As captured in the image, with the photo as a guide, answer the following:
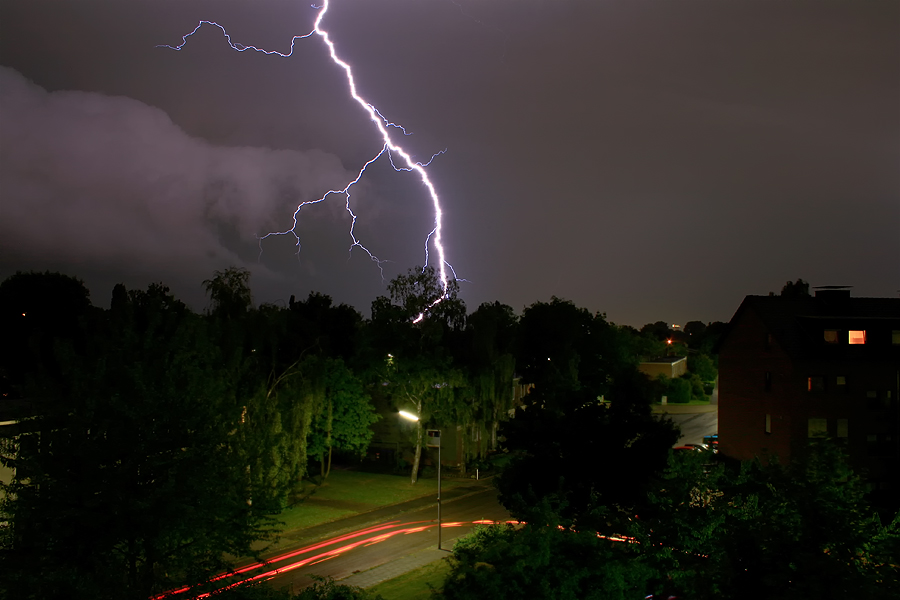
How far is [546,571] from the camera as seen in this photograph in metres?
9.34

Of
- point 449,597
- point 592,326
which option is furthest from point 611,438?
point 592,326

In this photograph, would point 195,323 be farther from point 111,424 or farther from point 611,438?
point 611,438

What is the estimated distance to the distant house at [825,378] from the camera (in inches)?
1238

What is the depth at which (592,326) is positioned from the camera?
229 ft

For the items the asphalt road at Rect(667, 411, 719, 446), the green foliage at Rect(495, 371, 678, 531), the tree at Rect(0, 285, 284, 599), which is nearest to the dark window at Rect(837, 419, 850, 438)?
the asphalt road at Rect(667, 411, 719, 446)

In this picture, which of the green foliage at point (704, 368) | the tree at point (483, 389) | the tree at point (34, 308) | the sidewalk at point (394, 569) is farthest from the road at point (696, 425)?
the tree at point (34, 308)

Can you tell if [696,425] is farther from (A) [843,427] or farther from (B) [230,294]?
(B) [230,294]

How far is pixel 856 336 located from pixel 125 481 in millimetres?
34498

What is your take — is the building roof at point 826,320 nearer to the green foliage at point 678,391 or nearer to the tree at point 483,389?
the tree at point 483,389

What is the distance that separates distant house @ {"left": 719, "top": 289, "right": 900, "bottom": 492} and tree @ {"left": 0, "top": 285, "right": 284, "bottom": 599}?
87.9ft

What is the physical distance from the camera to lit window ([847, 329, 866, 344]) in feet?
108

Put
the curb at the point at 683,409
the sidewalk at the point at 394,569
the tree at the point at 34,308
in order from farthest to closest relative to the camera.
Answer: the curb at the point at 683,409
the tree at the point at 34,308
the sidewalk at the point at 394,569

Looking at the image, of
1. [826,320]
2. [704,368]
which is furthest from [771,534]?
[704,368]

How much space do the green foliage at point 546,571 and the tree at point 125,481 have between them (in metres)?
3.94
